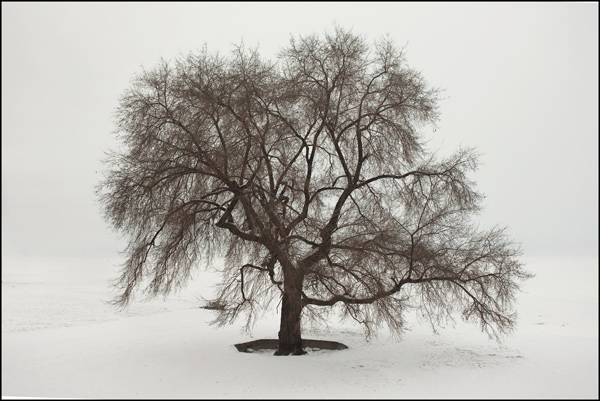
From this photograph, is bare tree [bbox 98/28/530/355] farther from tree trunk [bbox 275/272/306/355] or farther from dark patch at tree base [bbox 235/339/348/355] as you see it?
dark patch at tree base [bbox 235/339/348/355]

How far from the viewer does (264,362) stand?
41.7 feet

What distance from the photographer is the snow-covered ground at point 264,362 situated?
10.6m

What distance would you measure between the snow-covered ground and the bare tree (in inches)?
50.3

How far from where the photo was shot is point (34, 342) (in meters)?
15.0

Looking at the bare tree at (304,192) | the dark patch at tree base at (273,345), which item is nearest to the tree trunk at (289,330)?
the bare tree at (304,192)

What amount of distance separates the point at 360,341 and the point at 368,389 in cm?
521

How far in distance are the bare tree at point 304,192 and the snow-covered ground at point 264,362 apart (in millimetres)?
1277

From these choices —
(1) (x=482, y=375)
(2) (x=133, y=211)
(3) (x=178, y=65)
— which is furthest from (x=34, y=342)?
(1) (x=482, y=375)

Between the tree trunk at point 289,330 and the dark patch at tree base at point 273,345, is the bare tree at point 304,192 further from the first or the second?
the dark patch at tree base at point 273,345

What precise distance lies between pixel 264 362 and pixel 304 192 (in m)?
4.37

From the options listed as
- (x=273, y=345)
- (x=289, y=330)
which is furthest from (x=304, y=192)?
(x=273, y=345)

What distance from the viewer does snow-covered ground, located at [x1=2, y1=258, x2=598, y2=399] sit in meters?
10.6

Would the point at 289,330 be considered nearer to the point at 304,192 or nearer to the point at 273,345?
the point at 273,345

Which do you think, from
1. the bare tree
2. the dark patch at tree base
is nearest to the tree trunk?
the bare tree
